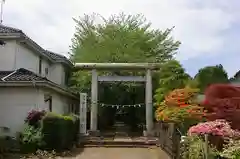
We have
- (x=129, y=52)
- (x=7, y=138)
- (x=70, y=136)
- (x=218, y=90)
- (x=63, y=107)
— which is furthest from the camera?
(x=129, y=52)

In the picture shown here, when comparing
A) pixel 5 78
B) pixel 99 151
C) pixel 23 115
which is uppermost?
pixel 5 78

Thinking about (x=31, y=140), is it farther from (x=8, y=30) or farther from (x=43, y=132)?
(x=8, y=30)

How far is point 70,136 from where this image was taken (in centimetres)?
1981

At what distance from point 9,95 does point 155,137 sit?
9060 millimetres

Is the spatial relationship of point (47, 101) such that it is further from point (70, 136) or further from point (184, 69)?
point (184, 69)

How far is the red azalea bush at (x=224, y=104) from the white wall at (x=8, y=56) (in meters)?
11.0

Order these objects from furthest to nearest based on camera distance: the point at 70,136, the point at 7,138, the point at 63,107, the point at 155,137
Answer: the point at 63,107
the point at 155,137
the point at 70,136
the point at 7,138

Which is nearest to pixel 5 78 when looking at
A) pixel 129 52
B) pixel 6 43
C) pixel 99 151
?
pixel 6 43

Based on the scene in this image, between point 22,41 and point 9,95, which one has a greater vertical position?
point 22,41

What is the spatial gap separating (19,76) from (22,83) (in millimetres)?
982

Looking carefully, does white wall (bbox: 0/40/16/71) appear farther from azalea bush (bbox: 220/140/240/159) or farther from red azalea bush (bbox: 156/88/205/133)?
azalea bush (bbox: 220/140/240/159)

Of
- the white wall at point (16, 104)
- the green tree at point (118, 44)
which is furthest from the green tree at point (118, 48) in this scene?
the white wall at point (16, 104)

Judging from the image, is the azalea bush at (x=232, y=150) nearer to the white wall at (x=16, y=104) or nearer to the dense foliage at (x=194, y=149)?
the dense foliage at (x=194, y=149)

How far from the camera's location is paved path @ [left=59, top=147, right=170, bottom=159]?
16859 millimetres
